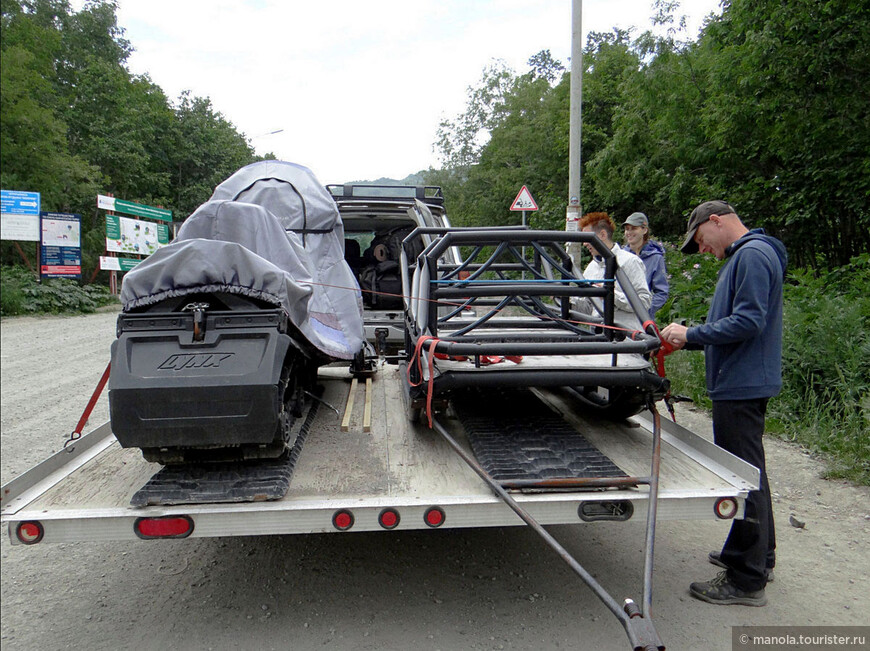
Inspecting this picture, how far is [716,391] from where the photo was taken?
3.32 m

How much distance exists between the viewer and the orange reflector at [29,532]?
2.67 meters

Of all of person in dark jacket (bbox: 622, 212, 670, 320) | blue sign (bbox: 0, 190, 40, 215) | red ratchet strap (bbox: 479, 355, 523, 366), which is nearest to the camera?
red ratchet strap (bbox: 479, 355, 523, 366)

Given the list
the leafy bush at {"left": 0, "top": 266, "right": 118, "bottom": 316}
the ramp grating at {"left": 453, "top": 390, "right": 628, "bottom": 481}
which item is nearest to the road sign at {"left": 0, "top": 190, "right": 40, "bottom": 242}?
the leafy bush at {"left": 0, "top": 266, "right": 118, "bottom": 316}

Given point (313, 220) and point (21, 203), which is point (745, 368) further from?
point (21, 203)

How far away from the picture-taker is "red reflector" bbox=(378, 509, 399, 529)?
275 cm

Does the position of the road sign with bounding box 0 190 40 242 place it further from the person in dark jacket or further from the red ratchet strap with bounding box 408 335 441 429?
the red ratchet strap with bounding box 408 335 441 429

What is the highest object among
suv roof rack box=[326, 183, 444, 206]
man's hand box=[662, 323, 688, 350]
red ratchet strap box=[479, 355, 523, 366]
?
suv roof rack box=[326, 183, 444, 206]

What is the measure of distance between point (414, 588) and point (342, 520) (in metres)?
0.97

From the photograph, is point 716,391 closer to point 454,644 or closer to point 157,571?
point 454,644

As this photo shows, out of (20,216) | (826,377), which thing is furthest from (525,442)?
(20,216)

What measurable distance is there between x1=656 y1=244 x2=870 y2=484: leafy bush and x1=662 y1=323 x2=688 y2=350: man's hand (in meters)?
2.52

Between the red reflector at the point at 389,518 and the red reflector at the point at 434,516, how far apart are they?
0.12m

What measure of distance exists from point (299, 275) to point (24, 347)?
1068 cm

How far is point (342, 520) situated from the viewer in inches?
107
